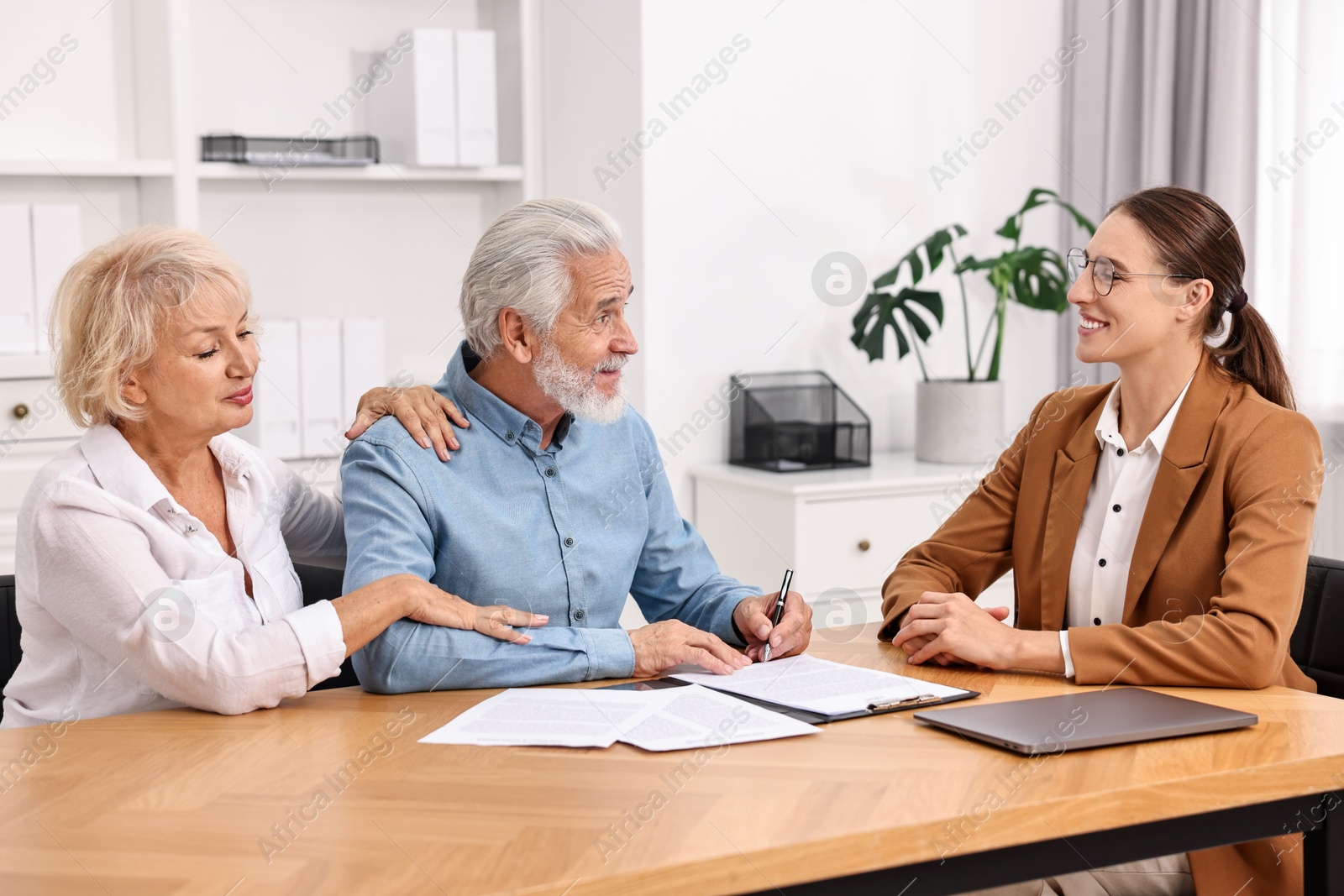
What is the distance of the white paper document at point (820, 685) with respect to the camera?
1547 mm

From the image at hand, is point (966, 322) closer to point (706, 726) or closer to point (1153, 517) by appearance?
point (1153, 517)

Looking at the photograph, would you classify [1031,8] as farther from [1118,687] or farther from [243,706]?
[243,706]

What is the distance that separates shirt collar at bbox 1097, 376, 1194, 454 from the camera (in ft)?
6.24

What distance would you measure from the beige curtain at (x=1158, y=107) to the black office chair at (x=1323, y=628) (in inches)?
71.4

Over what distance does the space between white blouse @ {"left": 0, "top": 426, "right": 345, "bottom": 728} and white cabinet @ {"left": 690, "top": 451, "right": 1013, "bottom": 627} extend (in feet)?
5.66

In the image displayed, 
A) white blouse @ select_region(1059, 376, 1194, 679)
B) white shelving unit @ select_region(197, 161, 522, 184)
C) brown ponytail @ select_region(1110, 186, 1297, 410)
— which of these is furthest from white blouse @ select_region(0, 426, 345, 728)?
white shelving unit @ select_region(197, 161, 522, 184)

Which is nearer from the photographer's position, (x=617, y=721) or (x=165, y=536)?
(x=617, y=721)

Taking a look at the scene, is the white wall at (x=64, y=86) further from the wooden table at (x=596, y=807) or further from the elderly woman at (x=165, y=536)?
the wooden table at (x=596, y=807)

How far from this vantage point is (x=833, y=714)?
150 centimetres

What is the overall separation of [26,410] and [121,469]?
1.65 m

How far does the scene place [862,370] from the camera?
3.85 meters

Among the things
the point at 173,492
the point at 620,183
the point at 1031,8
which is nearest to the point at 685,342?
the point at 620,183

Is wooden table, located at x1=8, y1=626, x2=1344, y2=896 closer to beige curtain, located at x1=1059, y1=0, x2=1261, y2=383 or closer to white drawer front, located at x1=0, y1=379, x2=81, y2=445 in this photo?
white drawer front, located at x1=0, y1=379, x2=81, y2=445

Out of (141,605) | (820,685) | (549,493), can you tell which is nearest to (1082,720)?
(820,685)
